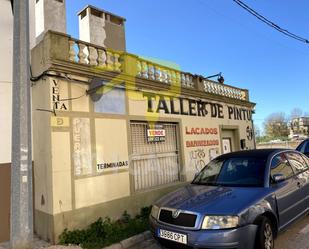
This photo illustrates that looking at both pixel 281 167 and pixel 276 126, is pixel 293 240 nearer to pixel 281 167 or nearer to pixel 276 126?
pixel 281 167

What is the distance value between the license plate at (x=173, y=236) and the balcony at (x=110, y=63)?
4176mm

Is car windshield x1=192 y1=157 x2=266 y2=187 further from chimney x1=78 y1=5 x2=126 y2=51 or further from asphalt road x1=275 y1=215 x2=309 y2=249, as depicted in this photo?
chimney x1=78 y1=5 x2=126 y2=51

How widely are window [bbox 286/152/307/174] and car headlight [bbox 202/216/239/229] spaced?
257cm

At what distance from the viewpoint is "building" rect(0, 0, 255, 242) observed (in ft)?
20.7

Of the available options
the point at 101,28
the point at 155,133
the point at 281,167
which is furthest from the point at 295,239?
the point at 101,28

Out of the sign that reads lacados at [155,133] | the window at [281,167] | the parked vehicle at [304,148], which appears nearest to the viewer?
the window at [281,167]

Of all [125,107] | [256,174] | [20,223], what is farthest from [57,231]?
[256,174]

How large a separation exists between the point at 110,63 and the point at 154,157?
3.04 metres

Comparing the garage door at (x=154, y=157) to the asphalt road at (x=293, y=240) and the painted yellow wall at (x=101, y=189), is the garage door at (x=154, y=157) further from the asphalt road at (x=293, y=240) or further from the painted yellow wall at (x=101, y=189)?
the asphalt road at (x=293, y=240)

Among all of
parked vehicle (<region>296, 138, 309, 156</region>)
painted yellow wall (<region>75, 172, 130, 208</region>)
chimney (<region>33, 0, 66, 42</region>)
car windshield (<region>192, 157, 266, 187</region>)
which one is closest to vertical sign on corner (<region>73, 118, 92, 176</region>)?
painted yellow wall (<region>75, 172, 130, 208</region>)

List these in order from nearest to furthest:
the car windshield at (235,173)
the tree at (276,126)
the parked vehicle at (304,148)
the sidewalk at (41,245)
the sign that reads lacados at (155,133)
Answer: the car windshield at (235,173), the sidewalk at (41,245), the sign that reads lacados at (155,133), the parked vehicle at (304,148), the tree at (276,126)

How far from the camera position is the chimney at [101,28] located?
1007 centimetres

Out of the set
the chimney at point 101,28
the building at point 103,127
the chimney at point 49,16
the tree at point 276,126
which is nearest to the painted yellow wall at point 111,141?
the building at point 103,127

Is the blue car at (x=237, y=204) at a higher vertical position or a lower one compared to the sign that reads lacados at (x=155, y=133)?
lower
